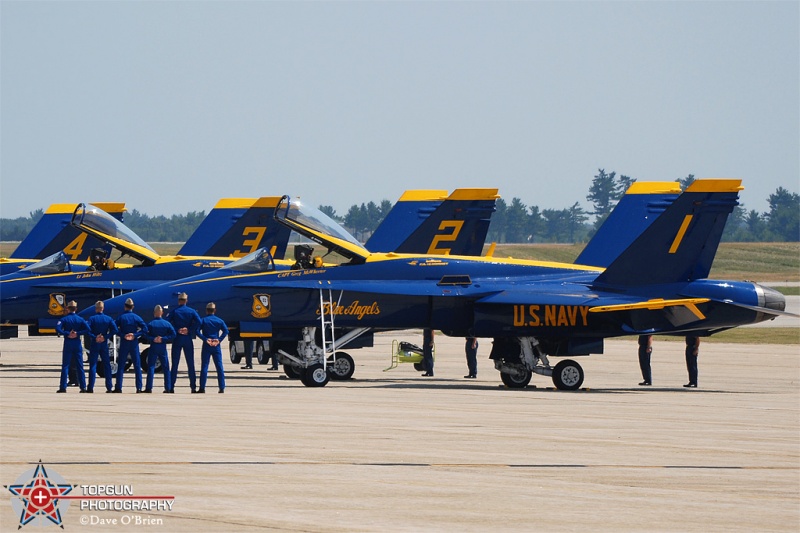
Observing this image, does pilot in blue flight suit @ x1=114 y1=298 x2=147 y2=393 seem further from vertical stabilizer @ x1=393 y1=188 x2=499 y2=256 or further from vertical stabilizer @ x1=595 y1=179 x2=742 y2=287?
vertical stabilizer @ x1=393 y1=188 x2=499 y2=256

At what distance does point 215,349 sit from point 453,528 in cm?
1206

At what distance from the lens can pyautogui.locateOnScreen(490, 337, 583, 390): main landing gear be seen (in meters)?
23.3

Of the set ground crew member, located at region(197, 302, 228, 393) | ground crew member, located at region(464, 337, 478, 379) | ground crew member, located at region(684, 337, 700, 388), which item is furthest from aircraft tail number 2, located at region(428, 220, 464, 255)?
ground crew member, located at region(197, 302, 228, 393)

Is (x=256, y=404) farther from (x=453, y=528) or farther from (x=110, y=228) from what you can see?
(x=110, y=228)

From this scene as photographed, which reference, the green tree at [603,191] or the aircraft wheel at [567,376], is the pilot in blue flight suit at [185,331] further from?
the green tree at [603,191]

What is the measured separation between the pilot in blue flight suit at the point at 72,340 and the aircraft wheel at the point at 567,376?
8.33 meters

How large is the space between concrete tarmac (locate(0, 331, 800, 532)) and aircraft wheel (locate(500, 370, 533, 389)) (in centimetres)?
188

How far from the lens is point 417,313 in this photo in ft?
77.3

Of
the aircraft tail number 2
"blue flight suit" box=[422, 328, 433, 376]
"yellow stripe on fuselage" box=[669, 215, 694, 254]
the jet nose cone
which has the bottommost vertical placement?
"blue flight suit" box=[422, 328, 433, 376]

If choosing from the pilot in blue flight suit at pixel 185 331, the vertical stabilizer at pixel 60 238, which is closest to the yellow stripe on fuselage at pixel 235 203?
the vertical stabilizer at pixel 60 238

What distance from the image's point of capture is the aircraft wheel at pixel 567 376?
23144 millimetres

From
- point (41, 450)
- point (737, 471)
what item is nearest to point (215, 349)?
point (41, 450)

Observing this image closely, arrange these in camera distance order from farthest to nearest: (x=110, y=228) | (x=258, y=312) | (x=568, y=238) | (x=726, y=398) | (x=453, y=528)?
(x=568, y=238) → (x=110, y=228) → (x=258, y=312) → (x=726, y=398) → (x=453, y=528)

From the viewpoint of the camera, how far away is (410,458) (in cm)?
1187
